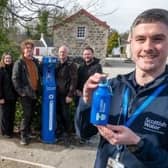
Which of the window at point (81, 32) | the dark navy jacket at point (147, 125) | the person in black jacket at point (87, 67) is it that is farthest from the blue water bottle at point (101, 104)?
the window at point (81, 32)

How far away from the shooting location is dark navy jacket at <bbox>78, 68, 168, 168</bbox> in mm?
1608

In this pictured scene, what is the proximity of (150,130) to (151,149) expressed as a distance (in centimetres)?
12

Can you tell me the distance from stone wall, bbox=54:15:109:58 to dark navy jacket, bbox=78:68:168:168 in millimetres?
27887

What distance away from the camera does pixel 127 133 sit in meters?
1.52

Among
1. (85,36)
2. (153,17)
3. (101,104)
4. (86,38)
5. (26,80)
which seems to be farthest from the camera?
(86,38)

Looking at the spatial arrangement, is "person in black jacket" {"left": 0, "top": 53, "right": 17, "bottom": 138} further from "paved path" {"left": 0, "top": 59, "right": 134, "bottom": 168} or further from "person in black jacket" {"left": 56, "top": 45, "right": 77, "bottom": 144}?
"person in black jacket" {"left": 56, "top": 45, "right": 77, "bottom": 144}

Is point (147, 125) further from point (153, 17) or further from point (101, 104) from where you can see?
point (153, 17)

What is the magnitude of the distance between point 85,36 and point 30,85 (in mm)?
24624

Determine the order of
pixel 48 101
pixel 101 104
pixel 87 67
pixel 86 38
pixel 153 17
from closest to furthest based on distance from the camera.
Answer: pixel 101 104
pixel 153 17
pixel 48 101
pixel 87 67
pixel 86 38

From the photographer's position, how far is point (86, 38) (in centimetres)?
3020

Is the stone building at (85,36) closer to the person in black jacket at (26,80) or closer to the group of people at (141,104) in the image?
the person in black jacket at (26,80)

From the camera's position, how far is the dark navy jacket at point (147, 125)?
161cm

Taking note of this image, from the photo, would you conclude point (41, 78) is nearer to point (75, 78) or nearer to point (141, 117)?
point (75, 78)

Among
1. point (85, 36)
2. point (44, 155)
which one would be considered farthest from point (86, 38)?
point (44, 155)
